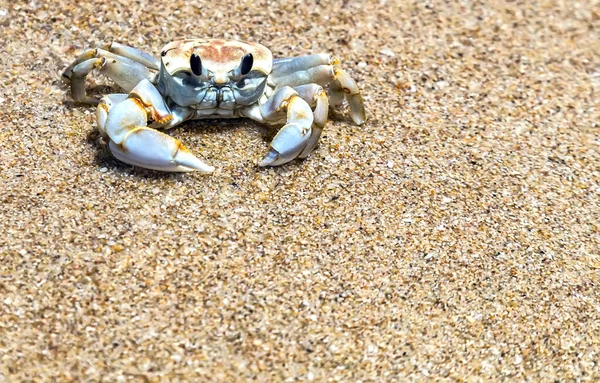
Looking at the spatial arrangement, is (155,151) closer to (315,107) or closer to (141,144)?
(141,144)

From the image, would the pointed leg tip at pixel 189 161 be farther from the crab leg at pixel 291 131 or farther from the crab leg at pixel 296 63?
the crab leg at pixel 296 63

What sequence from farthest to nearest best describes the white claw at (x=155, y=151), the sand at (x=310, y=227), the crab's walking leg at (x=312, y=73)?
the crab's walking leg at (x=312, y=73) → the white claw at (x=155, y=151) → the sand at (x=310, y=227)

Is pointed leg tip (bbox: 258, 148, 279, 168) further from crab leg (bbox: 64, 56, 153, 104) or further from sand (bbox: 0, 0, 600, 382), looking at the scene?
crab leg (bbox: 64, 56, 153, 104)

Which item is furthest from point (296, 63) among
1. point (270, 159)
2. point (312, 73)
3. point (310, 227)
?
point (310, 227)

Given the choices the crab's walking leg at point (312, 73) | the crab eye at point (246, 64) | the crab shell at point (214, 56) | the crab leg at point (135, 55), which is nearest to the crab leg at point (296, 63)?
the crab's walking leg at point (312, 73)

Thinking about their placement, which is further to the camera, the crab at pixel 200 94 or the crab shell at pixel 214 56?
the crab shell at pixel 214 56

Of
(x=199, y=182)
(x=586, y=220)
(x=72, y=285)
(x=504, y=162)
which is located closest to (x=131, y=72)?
(x=199, y=182)

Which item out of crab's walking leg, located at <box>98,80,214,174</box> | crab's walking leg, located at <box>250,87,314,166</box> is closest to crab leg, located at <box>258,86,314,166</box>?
crab's walking leg, located at <box>250,87,314,166</box>
